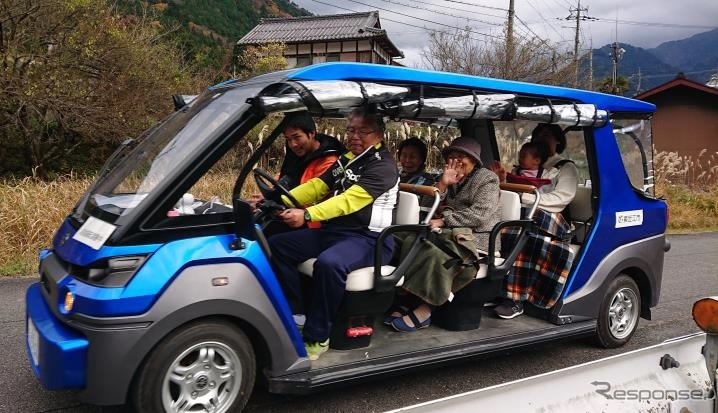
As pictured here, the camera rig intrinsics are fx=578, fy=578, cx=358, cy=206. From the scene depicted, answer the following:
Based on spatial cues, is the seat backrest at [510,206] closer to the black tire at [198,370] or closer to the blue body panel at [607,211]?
the blue body panel at [607,211]

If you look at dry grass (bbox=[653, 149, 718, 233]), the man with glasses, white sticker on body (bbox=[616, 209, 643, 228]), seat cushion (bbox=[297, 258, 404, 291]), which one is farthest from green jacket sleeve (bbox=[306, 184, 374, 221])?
dry grass (bbox=[653, 149, 718, 233])

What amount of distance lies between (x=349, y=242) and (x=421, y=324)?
967 mm

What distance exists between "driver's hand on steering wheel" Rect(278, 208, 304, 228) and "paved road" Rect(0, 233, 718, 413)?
1153mm

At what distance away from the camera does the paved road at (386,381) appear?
3553mm

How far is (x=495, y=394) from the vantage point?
193 cm

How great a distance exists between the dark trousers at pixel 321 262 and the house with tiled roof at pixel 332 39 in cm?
2634

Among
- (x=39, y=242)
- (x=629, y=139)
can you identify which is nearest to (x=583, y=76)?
(x=629, y=139)

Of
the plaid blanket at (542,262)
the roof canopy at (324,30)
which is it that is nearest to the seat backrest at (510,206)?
the plaid blanket at (542,262)

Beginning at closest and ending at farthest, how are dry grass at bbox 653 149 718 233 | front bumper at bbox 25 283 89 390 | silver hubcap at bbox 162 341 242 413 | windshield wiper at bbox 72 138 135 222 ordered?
1. front bumper at bbox 25 283 89 390
2. silver hubcap at bbox 162 341 242 413
3. windshield wiper at bbox 72 138 135 222
4. dry grass at bbox 653 149 718 233

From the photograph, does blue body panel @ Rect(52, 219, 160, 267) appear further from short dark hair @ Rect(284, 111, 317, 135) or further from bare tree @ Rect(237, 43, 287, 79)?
bare tree @ Rect(237, 43, 287, 79)

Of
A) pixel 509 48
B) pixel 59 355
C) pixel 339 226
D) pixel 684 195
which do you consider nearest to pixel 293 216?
pixel 339 226

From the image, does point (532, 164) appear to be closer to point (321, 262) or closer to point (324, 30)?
point (321, 262)

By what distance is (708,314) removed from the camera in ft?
7.28

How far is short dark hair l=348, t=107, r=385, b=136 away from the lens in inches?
150
